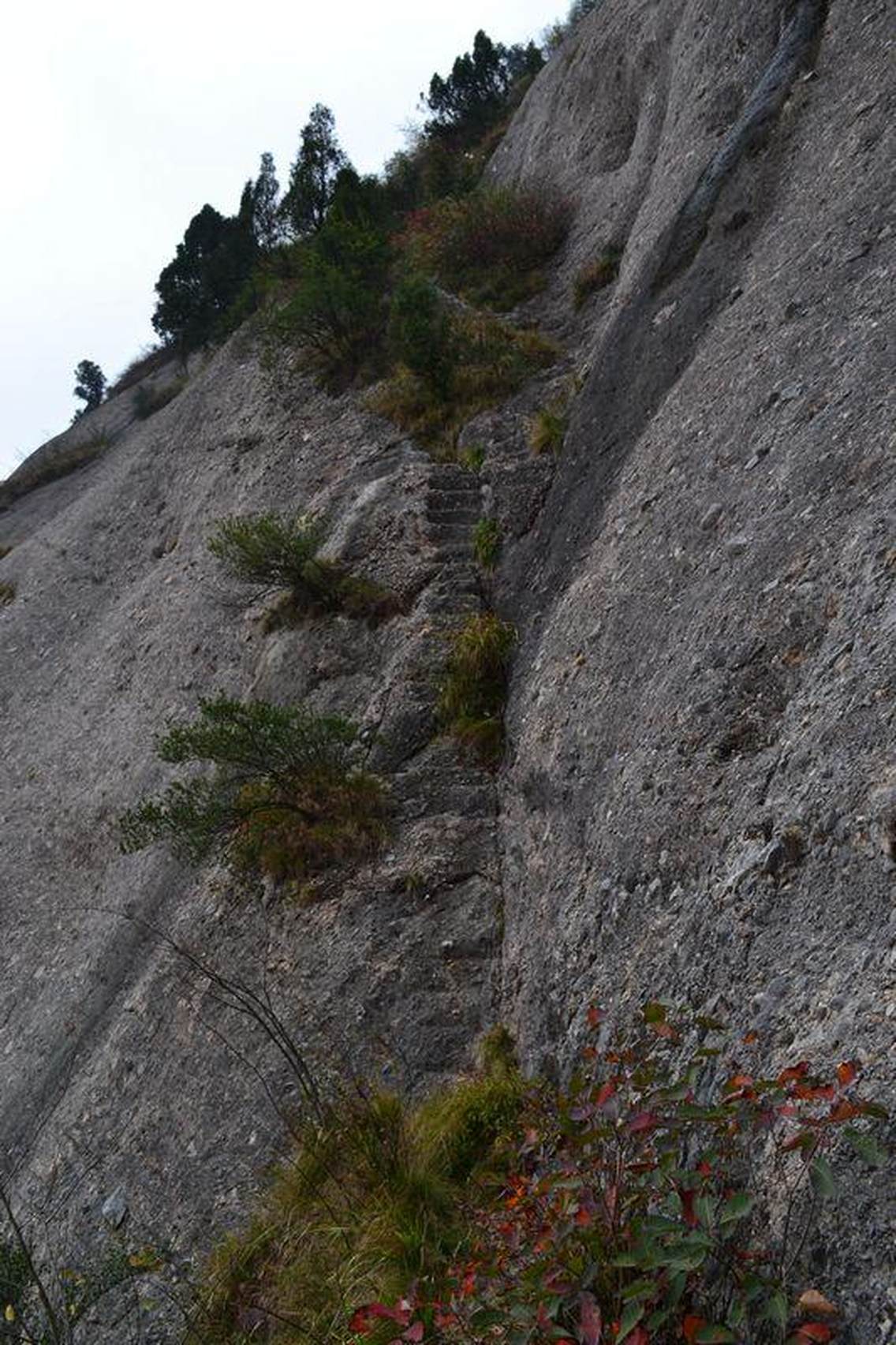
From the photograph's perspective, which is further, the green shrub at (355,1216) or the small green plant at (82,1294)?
the small green plant at (82,1294)

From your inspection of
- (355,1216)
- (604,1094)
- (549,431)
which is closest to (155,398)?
(549,431)

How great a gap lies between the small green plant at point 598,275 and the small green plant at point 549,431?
4.06 m

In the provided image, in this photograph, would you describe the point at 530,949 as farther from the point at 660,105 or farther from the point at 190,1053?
the point at 660,105

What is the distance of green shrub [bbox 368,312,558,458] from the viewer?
44.9 feet

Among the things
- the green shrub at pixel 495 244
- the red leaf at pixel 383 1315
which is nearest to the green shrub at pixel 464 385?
the green shrub at pixel 495 244

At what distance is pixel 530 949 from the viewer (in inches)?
277

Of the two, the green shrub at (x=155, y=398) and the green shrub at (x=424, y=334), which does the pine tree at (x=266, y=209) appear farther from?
the green shrub at (x=424, y=334)

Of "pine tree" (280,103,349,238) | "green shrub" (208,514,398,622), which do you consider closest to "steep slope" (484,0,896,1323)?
"green shrub" (208,514,398,622)

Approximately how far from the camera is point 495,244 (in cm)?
1866

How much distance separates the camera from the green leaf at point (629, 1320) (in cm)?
303

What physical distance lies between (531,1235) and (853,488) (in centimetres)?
376

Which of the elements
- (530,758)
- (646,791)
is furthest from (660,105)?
(646,791)

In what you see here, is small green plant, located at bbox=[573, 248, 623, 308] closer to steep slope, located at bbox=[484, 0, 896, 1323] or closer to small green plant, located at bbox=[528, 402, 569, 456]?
steep slope, located at bbox=[484, 0, 896, 1323]

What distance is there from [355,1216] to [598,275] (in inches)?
512
